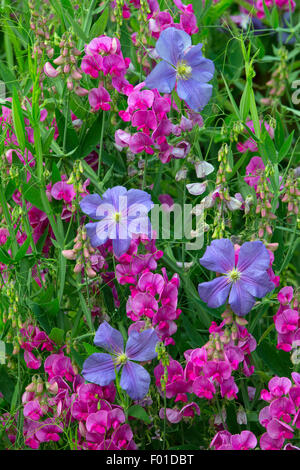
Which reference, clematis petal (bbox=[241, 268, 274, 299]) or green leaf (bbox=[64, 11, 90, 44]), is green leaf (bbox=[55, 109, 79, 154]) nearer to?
green leaf (bbox=[64, 11, 90, 44])

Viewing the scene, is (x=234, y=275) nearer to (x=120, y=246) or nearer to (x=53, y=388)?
(x=120, y=246)

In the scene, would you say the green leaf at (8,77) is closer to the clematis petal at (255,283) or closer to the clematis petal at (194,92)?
the clematis petal at (194,92)

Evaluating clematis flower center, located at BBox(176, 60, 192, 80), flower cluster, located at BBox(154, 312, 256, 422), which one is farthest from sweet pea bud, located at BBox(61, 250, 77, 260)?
clematis flower center, located at BBox(176, 60, 192, 80)

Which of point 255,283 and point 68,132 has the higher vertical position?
point 68,132

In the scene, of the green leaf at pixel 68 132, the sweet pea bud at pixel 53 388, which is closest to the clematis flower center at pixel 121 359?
the sweet pea bud at pixel 53 388

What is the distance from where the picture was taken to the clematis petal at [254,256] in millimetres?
998

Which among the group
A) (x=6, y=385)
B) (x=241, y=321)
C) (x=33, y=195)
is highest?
(x=33, y=195)

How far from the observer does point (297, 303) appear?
1090 mm

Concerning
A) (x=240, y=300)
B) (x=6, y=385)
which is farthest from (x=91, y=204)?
(x=6, y=385)

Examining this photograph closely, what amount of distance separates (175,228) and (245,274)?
0.19 metres

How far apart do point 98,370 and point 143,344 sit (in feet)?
0.27

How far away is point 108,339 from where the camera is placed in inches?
41.6

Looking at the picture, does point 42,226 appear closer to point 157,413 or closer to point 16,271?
point 16,271

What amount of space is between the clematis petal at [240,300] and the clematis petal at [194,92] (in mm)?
292
